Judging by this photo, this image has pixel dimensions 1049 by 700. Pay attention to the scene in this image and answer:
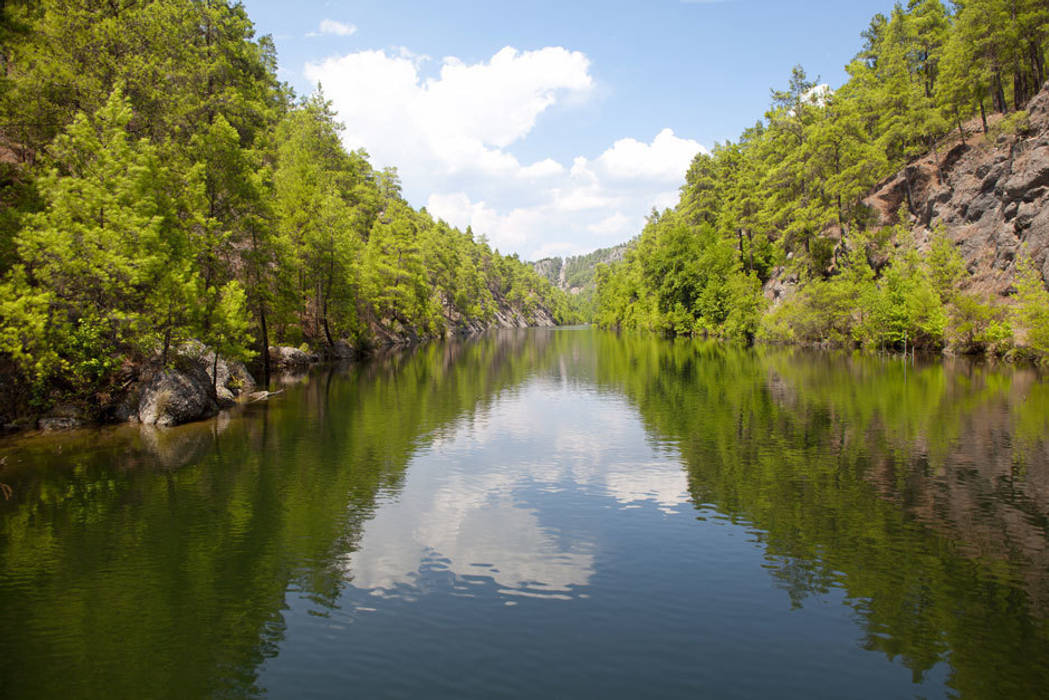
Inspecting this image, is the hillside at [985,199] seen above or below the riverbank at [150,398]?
above

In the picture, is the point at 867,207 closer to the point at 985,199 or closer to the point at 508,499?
the point at 985,199

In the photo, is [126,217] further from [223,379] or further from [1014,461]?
[1014,461]

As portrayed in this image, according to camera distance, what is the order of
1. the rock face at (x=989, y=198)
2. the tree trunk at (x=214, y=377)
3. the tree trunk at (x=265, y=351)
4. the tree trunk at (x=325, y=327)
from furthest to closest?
the tree trunk at (x=325, y=327)
the rock face at (x=989, y=198)
the tree trunk at (x=265, y=351)
the tree trunk at (x=214, y=377)

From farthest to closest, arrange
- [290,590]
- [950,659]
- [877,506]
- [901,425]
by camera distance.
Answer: [901,425] < [877,506] < [290,590] < [950,659]

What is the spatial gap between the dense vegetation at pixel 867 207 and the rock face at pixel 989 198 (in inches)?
70.8

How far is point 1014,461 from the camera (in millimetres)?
18453

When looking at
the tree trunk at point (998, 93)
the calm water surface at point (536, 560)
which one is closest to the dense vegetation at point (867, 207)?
the tree trunk at point (998, 93)

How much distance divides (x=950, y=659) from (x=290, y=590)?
10923mm

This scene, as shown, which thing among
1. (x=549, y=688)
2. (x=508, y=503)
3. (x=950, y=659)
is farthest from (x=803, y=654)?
(x=508, y=503)

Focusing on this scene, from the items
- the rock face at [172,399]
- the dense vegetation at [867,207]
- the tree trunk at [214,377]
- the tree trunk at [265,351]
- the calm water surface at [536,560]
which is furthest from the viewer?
the dense vegetation at [867,207]

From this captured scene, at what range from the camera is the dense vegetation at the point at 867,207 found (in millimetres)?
52156

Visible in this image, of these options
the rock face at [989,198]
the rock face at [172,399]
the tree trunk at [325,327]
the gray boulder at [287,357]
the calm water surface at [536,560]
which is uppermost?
the rock face at [989,198]

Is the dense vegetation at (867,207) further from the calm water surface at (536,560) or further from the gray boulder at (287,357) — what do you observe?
the gray boulder at (287,357)

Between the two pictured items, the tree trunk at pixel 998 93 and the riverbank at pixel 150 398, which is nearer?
the riverbank at pixel 150 398
